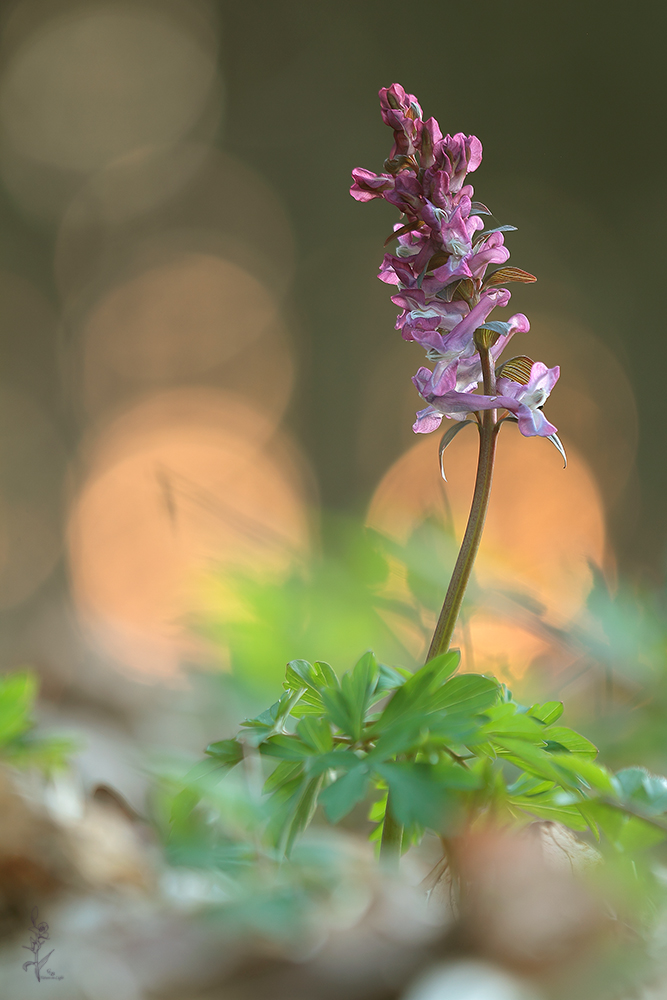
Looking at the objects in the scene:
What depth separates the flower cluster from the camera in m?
0.48

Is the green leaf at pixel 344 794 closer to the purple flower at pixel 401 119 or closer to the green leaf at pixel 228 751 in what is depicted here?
the green leaf at pixel 228 751

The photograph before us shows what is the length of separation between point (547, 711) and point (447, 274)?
33 centimetres

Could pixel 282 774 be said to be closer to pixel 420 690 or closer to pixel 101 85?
pixel 420 690

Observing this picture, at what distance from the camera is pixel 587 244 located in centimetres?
438

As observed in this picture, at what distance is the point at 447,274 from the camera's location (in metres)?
0.48

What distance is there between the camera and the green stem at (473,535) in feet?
1.56

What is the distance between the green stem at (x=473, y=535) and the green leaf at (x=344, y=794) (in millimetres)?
96

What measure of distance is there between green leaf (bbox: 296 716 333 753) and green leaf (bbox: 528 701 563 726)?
0.51 feet

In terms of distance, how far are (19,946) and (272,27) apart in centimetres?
555

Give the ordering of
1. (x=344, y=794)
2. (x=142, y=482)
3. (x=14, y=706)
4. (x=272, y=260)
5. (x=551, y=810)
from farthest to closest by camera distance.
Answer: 1. (x=272, y=260)
2. (x=142, y=482)
3. (x=14, y=706)
4. (x=551, y=810)
5. (x=344, y=794)

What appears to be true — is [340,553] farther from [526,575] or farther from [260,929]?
[260,929]

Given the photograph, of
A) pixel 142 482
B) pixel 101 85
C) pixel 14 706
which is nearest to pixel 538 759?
pixel 14 706

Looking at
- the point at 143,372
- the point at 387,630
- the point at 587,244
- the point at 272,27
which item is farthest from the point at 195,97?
the point at 387,630

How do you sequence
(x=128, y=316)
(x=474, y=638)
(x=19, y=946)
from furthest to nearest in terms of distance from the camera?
(x=128, y=316)
(x=474, y=638)
(x=19, y=946)
